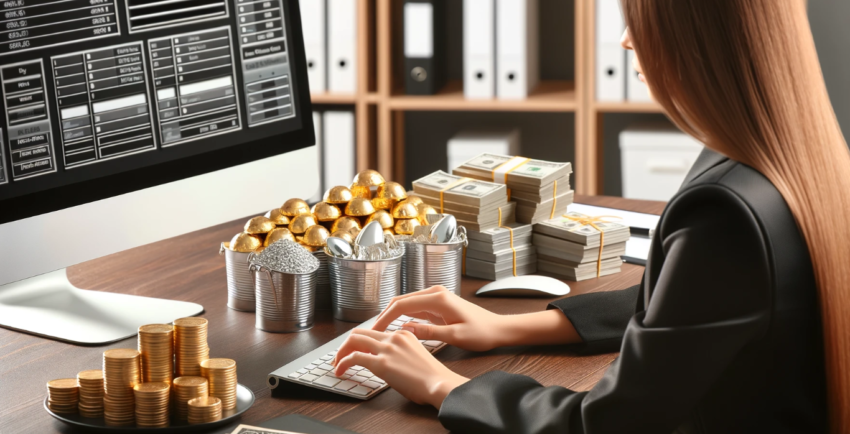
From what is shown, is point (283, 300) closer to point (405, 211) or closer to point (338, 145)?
point (405, 211)

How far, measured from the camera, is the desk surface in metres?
0.81

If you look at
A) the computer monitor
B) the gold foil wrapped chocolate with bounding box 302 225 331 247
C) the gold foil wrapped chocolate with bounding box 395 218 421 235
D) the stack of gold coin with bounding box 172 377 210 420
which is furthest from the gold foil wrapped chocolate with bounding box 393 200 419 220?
the stack of gold coin with bounding box 172 377 210 420

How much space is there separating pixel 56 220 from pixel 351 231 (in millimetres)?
338

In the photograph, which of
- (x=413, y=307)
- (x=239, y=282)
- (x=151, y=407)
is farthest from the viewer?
(x=239, y=282)

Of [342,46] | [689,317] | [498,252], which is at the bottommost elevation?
[498,252]

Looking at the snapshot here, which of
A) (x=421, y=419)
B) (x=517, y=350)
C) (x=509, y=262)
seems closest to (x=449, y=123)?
(x=509, y=262)

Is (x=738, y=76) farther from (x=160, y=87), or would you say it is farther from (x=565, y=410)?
(x=160, y=87)

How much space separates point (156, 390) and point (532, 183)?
2.15ft

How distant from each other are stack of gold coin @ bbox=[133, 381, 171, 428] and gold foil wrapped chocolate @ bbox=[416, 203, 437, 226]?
0.47m

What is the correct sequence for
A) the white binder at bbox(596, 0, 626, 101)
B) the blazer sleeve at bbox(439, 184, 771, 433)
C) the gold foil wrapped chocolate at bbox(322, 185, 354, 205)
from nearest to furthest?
the blazer sleeve at bbox(439, 184, 771, 433) < the gold foil wrapped chocolate at bbox(322, 185, 354, 205) < the white binder at bbox(596, 0, 626, 101)

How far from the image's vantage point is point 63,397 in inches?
31.0

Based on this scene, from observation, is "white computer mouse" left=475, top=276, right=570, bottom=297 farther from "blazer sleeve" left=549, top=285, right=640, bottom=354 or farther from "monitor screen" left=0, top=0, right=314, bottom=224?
"monitor screen" left=0, top=0, right=314, bottom=224

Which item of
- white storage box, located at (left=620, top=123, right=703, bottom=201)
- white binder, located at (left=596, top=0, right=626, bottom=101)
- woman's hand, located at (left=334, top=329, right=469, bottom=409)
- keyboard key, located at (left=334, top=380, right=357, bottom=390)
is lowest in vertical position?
white storage box, located at (left=620, top=123, right=703, bottom=201)

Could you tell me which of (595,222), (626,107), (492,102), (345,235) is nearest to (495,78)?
(492,102)
